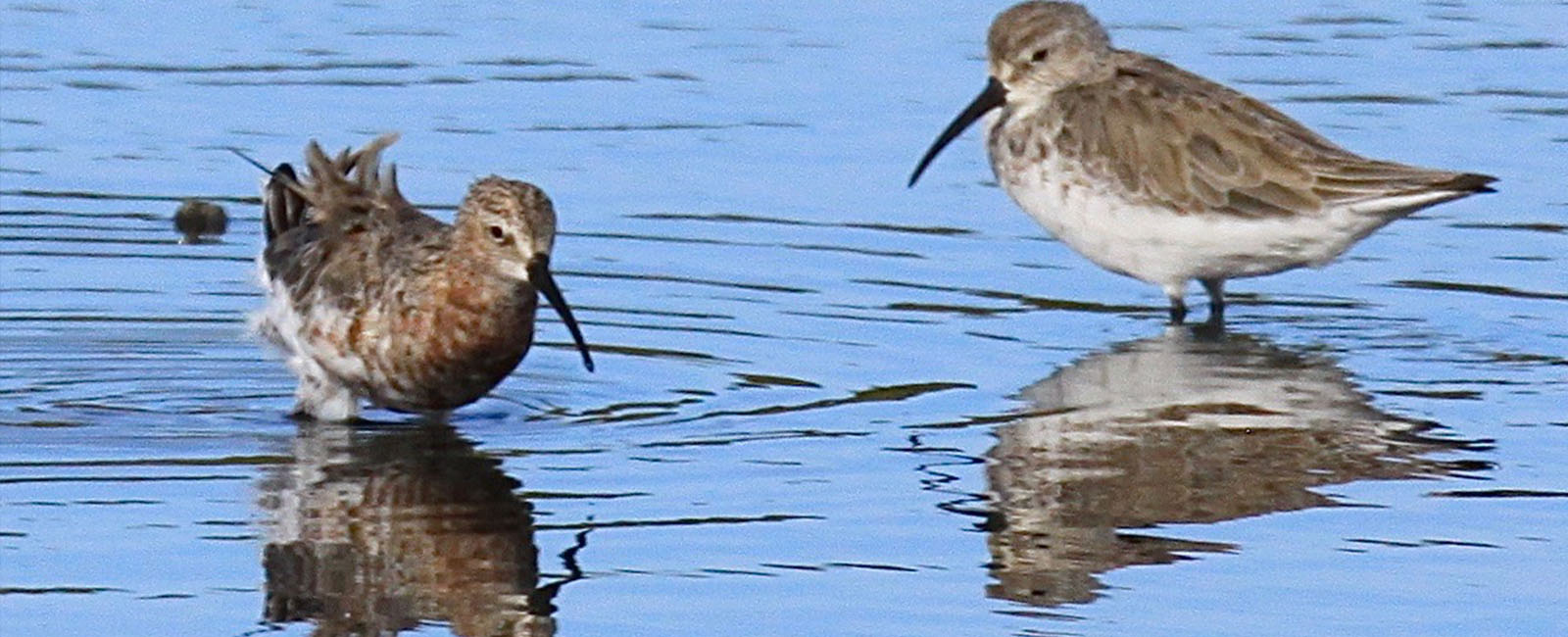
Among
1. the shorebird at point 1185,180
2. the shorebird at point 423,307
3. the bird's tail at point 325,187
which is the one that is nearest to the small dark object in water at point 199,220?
the bird's tail at point 325,187

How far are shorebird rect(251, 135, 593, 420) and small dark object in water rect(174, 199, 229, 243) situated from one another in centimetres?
261

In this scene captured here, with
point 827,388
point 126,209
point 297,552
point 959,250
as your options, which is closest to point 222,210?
point 126,209

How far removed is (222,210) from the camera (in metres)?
13.6

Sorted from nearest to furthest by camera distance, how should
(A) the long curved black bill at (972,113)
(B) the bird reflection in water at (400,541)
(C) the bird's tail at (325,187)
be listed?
(B) the bird reflection in water at (400,541), (C) the bird's tail at (325,187), (A) the long curved black bill at (972,113)

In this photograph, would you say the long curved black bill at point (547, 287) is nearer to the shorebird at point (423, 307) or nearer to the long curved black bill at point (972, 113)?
the shorebird at point (423, 307)

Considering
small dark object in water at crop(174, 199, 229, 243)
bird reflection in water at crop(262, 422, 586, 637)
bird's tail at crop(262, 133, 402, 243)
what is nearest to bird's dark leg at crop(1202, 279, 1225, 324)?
bird's tail at crop(262, 133, 402, 243)

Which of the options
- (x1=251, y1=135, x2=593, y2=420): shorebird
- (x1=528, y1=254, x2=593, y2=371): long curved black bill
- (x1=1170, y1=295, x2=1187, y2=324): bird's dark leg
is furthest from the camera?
(x1=1170, y1=295, x2=1187, y2=324): bird's dark leg

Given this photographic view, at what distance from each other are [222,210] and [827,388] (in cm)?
367

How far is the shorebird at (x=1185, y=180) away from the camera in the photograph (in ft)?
40.5

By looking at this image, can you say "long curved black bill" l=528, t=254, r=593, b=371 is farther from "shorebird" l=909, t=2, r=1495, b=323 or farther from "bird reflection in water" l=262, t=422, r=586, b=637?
"shorebird" l=909, t=2, r=1495, b=323

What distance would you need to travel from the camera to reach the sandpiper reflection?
854 centimetres

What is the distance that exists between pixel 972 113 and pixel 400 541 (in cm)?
507

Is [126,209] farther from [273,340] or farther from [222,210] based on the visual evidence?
[273,340]

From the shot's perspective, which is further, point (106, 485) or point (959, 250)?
point (959, 250)
